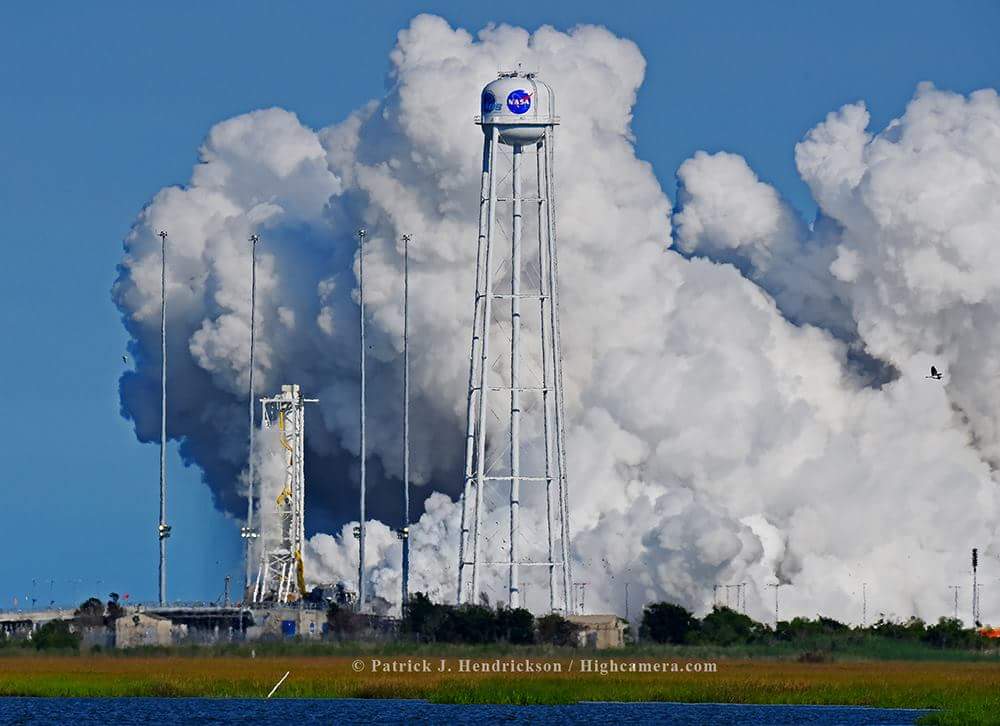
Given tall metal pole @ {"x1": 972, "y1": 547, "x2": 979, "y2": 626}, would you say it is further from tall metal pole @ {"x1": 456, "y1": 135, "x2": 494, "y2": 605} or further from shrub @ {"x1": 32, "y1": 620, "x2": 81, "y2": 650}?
shrub @ {"x1": 32, "y1": 620, "x2": 81, "y2": 650}

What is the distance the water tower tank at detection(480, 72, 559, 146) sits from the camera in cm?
14288

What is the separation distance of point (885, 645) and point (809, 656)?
5363 mm

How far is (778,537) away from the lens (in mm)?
161500

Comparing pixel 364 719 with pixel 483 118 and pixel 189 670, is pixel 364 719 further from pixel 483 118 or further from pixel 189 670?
pixel 483 118

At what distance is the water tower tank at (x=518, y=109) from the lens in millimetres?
142875

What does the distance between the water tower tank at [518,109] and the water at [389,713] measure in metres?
29.4

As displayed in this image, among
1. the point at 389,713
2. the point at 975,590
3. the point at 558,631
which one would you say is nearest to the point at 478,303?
the point at 558,631

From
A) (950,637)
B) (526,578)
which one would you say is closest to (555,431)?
(526,578)

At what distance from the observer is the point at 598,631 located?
146 meters

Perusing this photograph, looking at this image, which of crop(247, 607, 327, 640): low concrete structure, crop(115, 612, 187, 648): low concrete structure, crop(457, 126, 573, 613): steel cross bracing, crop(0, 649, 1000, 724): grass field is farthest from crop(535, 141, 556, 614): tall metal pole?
crop(115, 612, 187, 648): low concrete structure

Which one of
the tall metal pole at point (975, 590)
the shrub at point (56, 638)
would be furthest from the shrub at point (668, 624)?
the shrub at point (56, 638)

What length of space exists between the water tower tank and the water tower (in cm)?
4

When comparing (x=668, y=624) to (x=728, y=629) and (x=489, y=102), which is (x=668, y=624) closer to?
(x=728, y=629)

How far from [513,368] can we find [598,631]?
12.2 meters
